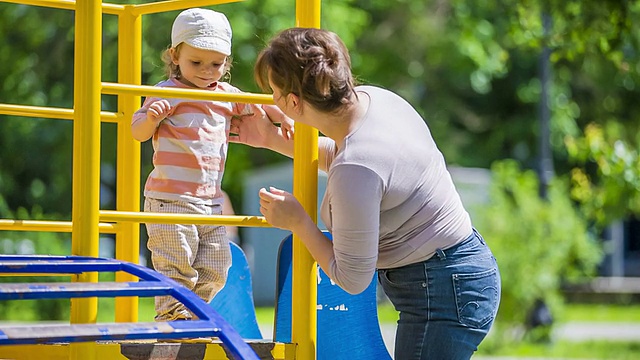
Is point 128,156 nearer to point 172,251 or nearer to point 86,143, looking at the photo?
point 172,251

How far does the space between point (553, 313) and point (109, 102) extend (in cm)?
744

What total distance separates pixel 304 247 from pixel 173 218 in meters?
0.38

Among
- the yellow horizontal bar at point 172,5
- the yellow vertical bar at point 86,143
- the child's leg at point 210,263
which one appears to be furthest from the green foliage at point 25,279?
the yellow vertical bar at point 86,143

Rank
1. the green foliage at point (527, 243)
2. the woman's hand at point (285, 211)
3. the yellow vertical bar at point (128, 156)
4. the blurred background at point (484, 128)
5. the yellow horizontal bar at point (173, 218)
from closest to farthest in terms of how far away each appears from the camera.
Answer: the woman's hand at point (285, 211), the yellow horizontal bar at point (173, 218), the yellow vertical bar at point (128, 156), the blurred background at point (484, 128), the green foliage at point (527, 243)

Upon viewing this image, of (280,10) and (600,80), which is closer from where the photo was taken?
(280,10)

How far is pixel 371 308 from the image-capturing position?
3.68m

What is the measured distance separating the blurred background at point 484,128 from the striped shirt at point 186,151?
4.46 m

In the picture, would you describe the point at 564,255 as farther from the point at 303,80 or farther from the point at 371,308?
the point at 303,80

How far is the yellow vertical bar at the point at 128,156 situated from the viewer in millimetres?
3941

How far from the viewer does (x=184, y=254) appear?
11.7ft

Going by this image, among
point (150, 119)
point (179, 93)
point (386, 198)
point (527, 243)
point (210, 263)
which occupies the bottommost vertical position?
point (527, 243)

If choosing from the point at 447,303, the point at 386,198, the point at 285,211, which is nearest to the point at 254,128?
the point at 285,211

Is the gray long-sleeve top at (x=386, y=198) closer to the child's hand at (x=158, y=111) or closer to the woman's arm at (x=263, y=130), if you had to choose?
the woman's arm at (x=263, y=130)

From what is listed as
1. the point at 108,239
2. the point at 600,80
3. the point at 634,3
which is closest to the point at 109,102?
the point at 108,239
